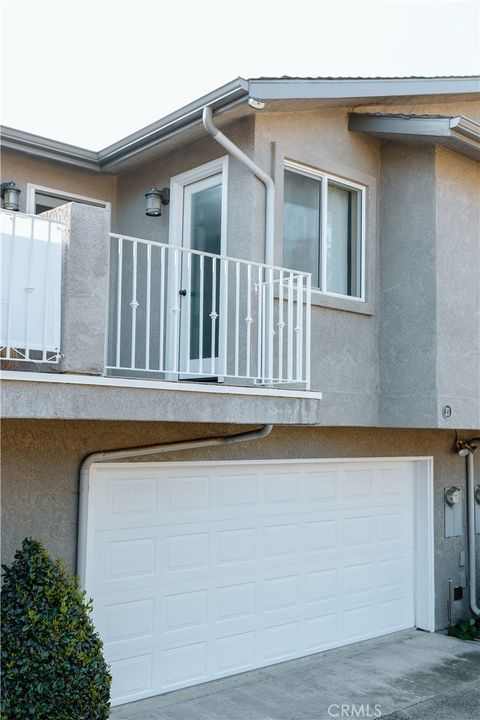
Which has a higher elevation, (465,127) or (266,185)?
(465,127)

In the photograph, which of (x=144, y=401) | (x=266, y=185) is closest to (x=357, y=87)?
(x=266, y=185)

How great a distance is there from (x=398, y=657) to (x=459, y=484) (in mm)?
3009

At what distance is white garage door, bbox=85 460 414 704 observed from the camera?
23.2 ft

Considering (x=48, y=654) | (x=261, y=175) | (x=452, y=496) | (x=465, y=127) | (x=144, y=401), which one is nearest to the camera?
(x=48, y=654)

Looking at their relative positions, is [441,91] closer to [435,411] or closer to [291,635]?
[435,411]

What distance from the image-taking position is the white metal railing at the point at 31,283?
492 centimetres

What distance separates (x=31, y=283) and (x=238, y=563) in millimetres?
Result: 4455

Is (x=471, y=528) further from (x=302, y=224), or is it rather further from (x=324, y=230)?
(x=302, y=224)

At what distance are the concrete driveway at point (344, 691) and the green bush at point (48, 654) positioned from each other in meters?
1.69

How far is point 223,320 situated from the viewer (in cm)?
678

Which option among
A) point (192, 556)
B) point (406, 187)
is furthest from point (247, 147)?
point (192, 556)

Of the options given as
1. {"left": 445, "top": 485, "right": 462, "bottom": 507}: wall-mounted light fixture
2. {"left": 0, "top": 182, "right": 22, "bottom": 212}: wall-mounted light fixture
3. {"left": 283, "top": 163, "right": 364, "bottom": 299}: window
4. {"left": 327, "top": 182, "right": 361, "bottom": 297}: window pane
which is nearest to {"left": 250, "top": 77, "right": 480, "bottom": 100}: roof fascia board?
{"left": 283, "top": 163, "right": 364, "bottom": 299}: window

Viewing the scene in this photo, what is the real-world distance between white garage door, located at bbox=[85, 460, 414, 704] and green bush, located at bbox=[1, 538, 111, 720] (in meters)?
1.06

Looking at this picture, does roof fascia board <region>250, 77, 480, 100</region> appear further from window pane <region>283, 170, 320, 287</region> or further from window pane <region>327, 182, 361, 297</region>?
window pane <region>327, 182, 361, 297</region>
